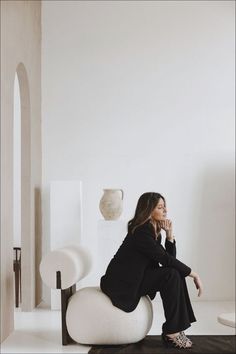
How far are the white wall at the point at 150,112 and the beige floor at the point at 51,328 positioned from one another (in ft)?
2.17

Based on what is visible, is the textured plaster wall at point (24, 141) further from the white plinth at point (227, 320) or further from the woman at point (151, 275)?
the white plinth at point (227, 320)

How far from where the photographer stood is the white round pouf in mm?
5184

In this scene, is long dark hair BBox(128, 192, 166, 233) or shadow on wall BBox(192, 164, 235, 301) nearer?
long dark hair BBox(128, 192, 166, 233)

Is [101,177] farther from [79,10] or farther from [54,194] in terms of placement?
[79,10]

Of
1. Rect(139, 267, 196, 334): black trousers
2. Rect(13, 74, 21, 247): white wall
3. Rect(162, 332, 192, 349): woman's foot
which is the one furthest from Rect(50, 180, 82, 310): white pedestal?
Rect(162, 332, 192, 349): woman's foot

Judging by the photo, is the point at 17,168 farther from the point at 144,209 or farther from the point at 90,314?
Answer: the point at 90,314

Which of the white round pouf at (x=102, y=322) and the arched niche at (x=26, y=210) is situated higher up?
the arched niche at (x=26, y=210)

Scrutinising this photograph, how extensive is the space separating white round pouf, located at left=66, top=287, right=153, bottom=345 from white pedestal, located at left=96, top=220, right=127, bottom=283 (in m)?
1.74

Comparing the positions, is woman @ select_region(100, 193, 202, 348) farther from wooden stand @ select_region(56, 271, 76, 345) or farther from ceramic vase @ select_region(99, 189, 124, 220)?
ceramic vase @ select_region(99, 189, 124, 220)

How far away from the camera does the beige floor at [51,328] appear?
5.19m

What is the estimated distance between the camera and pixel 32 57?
7.23m

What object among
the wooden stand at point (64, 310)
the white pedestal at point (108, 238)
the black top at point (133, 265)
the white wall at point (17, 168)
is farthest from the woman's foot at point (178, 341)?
the white wall at point (17, 168)

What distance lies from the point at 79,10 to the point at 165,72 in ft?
3.73

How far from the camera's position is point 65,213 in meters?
7.27
